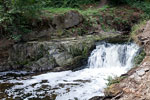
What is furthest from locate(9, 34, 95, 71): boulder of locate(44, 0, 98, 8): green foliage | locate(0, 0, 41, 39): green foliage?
locate(44, 0, 98, 8): green foliage

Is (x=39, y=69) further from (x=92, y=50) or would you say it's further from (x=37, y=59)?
(x=92, y=50)

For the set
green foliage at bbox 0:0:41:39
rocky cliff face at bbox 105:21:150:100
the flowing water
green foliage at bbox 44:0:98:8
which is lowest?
the flowing water

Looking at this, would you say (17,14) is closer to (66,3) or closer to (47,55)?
(47,55)

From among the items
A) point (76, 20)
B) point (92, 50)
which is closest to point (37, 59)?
point (92, 50)

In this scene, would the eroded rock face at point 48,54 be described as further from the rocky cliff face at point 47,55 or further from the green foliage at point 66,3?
the green foliage at point 66,3

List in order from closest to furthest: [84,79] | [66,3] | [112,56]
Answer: [84,79] < [112,56] < [66,3]

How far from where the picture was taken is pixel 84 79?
8.00 meters

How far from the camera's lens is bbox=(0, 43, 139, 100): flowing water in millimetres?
6617

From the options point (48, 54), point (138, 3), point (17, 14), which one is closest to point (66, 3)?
point (138, 3)

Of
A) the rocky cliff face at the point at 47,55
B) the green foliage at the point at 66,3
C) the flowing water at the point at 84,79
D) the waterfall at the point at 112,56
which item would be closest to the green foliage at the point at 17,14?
the rocky cliff face at the point at 47,55

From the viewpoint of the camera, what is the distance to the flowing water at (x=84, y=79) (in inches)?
261

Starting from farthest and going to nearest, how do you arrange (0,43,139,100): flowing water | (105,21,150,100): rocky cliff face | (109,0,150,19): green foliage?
(109,0,150,19): green foliage
(0,43,139,100): flowing water
(105,21,150,100): rocky cliff face

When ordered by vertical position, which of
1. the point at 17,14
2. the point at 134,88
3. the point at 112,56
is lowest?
the point at 112,56

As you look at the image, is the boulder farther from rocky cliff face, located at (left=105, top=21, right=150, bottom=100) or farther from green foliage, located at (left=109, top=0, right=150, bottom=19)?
green foliage, located at (left=109, top=0, right=150, bottom=19)
